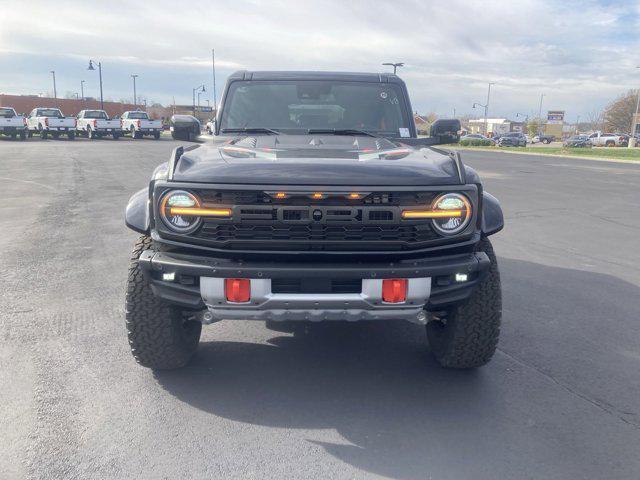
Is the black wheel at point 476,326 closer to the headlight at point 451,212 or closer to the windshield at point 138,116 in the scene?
the headlight at point 451,212

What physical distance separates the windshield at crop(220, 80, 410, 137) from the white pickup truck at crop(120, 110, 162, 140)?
111ft

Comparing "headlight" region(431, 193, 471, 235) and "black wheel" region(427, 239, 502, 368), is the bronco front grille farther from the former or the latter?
"black wheel" region(427, 239, 502, 368)

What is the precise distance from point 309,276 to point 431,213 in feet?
2.29

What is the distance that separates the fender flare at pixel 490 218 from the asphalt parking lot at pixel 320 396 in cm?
96

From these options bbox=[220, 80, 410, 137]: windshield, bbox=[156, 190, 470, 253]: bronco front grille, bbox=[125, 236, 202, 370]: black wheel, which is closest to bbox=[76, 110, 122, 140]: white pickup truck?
bbox=[220, 80, 410, 137]: windshield

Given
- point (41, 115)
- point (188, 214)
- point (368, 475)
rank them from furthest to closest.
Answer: point (41, 115) → point (188, 214) → point (368, 475)

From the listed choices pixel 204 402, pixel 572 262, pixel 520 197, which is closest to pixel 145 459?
pixel 204 402

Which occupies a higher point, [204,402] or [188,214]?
[188,214]

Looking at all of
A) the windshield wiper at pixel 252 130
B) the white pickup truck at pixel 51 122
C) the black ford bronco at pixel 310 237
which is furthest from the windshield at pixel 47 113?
the black ford bronco at pixel 310 237

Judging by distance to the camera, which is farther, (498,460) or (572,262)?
(572,262)

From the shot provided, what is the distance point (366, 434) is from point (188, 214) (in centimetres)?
143

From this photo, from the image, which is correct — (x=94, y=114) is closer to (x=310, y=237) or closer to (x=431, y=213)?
(x=310, y=237)

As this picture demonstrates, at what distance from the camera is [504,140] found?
54094 millimetres

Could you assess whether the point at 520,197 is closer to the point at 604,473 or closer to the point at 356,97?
the point at 356,97
